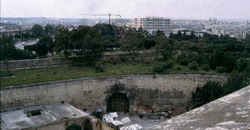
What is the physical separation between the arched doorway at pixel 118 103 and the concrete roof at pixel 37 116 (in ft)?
9.95

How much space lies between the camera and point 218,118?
7.63 ft

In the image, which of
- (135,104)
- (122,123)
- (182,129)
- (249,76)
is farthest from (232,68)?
(182,129)

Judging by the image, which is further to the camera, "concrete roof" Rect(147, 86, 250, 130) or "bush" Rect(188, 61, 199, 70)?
"bush" Rect(188, 61, 199, 70)

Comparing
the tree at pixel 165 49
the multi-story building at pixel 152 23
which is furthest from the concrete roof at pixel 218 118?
the multi-story building at pixel 152 23

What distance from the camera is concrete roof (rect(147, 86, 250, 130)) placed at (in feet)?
7.03

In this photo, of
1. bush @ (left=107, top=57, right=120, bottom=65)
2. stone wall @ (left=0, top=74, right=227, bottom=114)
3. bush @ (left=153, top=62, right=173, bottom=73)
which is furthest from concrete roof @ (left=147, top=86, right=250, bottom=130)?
bush @ (left=107, top=57, right=120, bottom=65)

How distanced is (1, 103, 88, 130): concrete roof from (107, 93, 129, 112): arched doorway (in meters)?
3.03

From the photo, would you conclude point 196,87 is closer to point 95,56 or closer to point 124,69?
point 124,69

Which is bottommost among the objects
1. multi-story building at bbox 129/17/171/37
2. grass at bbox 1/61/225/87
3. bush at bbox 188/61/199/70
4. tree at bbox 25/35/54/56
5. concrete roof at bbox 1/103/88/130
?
concrete roof at bbox 1/103/88/130

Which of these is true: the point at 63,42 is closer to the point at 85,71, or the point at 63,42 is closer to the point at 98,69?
the point at 85,71

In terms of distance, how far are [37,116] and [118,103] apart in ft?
18.2

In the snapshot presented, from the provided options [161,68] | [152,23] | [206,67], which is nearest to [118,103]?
[161,68]

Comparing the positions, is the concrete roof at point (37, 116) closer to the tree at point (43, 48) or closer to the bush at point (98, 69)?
the bush at point (98, 69)

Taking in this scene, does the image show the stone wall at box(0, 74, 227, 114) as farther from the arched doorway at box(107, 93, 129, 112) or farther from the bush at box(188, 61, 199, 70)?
the bush at box(188, 61, 199, 70)
